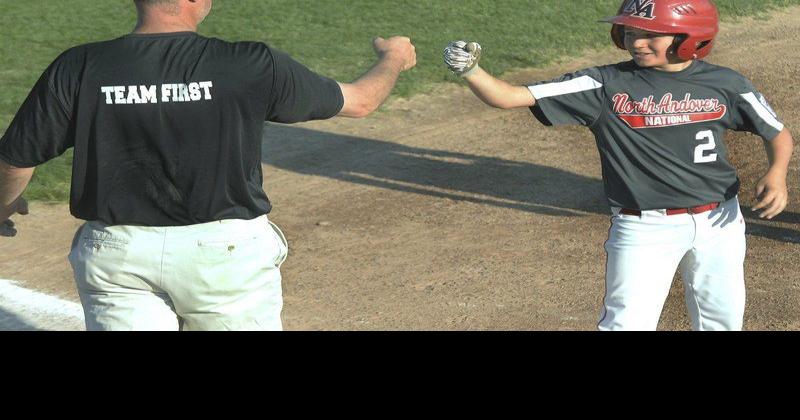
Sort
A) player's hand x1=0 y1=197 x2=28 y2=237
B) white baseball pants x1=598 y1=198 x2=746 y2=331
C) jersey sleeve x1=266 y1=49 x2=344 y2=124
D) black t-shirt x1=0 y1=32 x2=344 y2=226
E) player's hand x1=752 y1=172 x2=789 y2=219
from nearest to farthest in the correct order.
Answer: black t-shirt x1=0 y1=32 x2=344 y2=226, jersey sleeve x1=266 y1=49 x2=344 y2=124, player's hand x1=0 y1=197 x2=28 y2=237, white baseball pants x1=598 y1=198 x2=746 y2=331, player's hand x1=752 y1=172 x2=789 y2=219

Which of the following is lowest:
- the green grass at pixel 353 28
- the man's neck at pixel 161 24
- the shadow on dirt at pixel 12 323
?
the green grass at pixel 353 28

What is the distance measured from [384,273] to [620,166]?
267cm

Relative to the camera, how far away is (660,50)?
494cm

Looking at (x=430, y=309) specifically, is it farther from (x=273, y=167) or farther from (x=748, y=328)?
(x=273, y=167)

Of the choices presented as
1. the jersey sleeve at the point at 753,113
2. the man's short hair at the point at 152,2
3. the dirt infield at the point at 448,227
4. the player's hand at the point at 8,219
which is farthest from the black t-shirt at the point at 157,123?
the dirt infield at the point at 448,227

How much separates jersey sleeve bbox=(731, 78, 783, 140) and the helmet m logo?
56cm

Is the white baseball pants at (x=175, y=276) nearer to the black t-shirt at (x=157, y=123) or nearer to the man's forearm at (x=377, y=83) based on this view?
the black t-shirt at (x=157, y=123)

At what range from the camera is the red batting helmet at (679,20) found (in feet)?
15.9

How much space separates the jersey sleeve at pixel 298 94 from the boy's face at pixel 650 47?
160 centimetres

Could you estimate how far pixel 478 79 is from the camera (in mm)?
4762

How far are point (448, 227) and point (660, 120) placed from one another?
11.1 feet

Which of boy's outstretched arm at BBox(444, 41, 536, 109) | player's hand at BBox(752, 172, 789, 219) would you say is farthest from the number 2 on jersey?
boy's outstretched arm at BBox(444, 41, 536, 109)

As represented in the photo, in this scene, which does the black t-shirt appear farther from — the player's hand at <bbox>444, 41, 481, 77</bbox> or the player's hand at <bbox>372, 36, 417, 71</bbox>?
the player's hand at <bbox>444, 41, 481, 77</bbox>

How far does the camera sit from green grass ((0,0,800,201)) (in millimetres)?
12617
